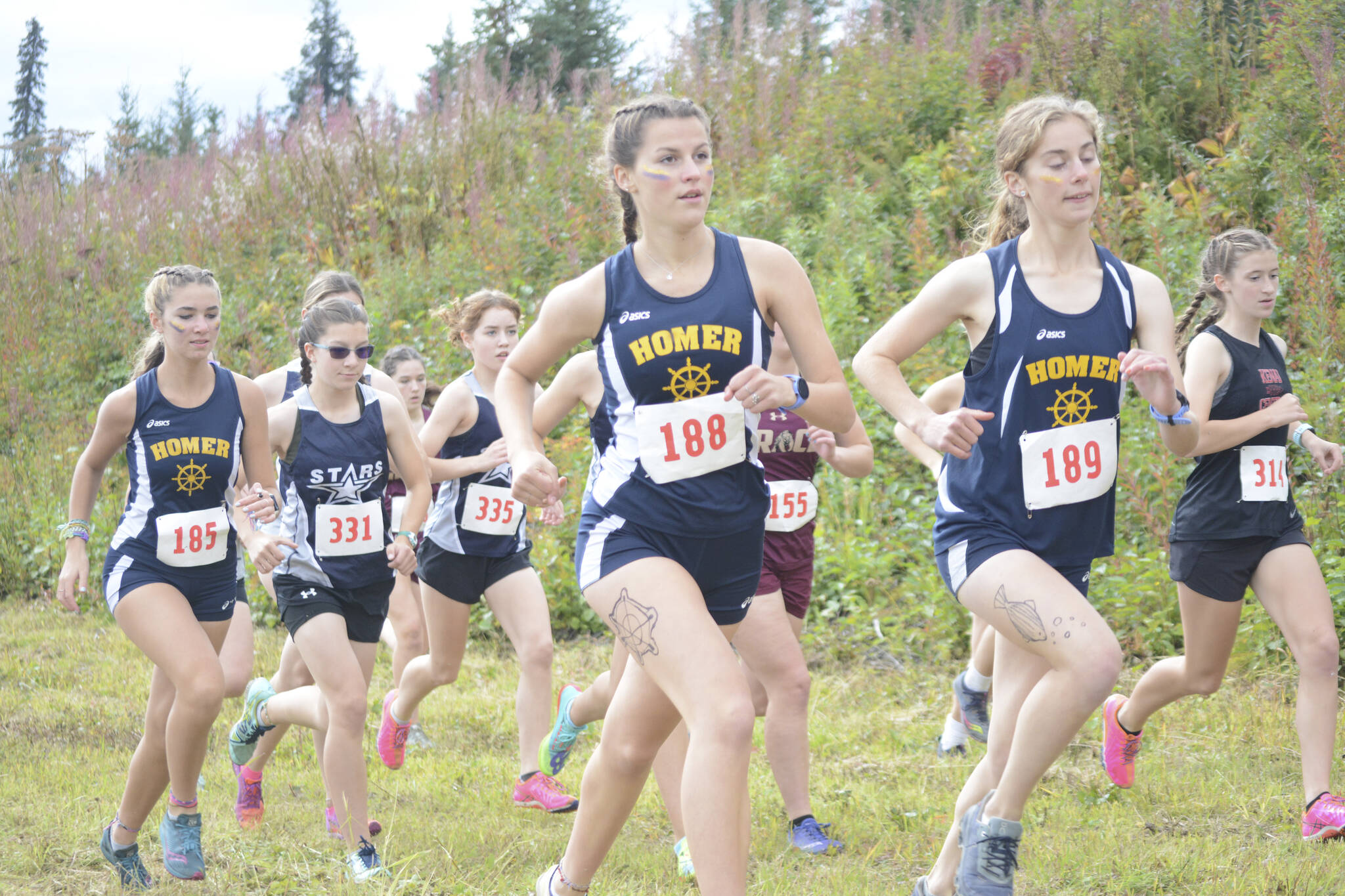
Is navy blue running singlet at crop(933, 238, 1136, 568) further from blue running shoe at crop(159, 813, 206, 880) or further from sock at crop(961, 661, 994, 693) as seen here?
blue running shoe at crop(159, 813, 206, 880)

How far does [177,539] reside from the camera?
4469 mm

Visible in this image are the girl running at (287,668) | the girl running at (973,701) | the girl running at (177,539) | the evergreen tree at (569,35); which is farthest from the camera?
the evergreen tree at (569,35)

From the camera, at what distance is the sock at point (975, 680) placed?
18.5ft

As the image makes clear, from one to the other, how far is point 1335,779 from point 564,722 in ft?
9.95

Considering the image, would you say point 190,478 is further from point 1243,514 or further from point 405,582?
point 1243,514

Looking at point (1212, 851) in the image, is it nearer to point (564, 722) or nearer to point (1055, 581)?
point (1055, 581)

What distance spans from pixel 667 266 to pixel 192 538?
2364 millimetres

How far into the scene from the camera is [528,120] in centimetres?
1480

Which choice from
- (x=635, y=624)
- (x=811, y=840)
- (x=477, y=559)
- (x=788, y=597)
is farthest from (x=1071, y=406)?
(x=477, y=559)

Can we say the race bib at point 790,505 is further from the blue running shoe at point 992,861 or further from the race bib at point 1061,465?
the blue running shoe at point 992,861

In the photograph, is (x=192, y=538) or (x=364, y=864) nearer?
(x=364, y=864)

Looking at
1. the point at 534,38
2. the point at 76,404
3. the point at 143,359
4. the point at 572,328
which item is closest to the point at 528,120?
the point at 534,38

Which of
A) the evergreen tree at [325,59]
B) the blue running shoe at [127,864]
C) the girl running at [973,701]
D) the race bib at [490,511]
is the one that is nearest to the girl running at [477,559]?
the race bib at [490,511]

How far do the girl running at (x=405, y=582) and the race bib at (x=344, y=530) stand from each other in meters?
1.61
